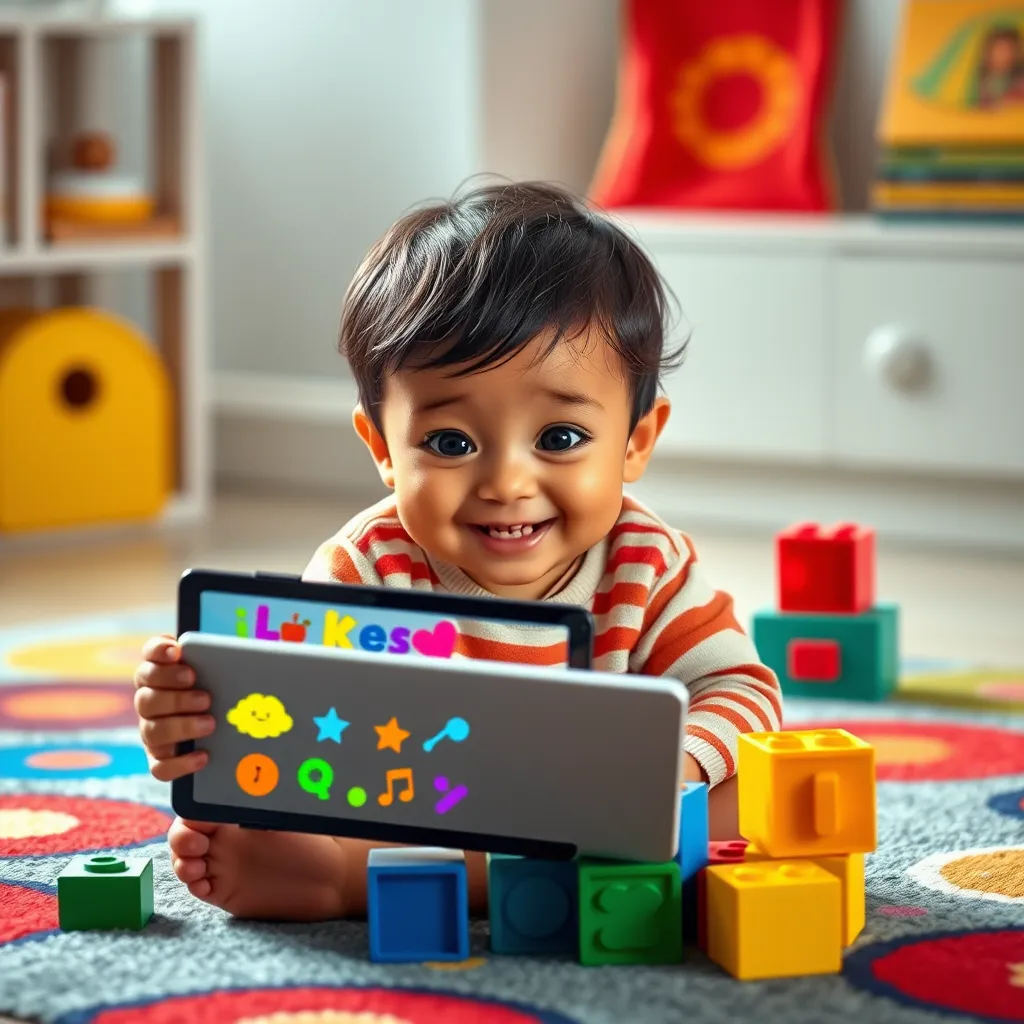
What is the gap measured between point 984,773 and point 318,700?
60cm

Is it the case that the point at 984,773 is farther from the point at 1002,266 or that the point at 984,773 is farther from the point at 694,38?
the point at 694,38

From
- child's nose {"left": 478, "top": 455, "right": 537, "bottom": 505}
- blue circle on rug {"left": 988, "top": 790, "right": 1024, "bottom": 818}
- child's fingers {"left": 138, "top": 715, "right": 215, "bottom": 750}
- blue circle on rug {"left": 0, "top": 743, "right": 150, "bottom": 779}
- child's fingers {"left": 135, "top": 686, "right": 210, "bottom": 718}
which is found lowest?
blue circle on rug {"left": 988, "top": 790, "right": 1024, "bottom": 818}

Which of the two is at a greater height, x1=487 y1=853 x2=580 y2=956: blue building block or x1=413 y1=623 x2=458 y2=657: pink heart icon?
x1=413 y1=623 x2=458 y2=657: pink heart icon

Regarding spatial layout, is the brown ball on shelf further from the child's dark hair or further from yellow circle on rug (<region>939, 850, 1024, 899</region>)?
yellow circle on rug (<region>939, 850, 1024, 899</region>)

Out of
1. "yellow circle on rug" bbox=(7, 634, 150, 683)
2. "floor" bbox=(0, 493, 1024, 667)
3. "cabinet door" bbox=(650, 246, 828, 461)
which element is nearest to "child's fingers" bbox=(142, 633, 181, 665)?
"yellow circle on rug" bbox=(7, 634, 150, 683)

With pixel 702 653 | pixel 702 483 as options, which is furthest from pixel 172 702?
pixel 702 483

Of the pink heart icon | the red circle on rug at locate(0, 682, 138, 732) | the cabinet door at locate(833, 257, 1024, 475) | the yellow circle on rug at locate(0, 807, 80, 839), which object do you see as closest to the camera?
the pink heart icon

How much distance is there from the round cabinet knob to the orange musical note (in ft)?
4.78

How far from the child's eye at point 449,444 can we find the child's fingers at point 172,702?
0.67 ft

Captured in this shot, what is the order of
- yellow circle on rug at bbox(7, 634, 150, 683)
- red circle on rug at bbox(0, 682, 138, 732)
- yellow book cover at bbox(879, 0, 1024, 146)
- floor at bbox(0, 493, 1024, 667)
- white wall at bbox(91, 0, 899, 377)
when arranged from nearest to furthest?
red circle on rug at bbox(0, 682, 138, 732), yellow circle on rug at bbox(7, 634, 150, 683), floor at bbox(0, 493, 1024, 667), yellow book cover at bbox(879, 0, 1024, 146), white wall at bbox(91, 0, 899, 377)

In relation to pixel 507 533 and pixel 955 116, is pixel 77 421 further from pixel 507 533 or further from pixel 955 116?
pixel 507 533

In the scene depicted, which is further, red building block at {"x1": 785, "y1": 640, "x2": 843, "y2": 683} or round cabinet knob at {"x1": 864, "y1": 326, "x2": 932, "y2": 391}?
round cabinet knob at {"x1": 864, "y1": 326, "x2": 932, "y2": 391}

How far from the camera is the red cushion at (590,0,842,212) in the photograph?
2.49 meters

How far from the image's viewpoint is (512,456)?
1042 millimetres
